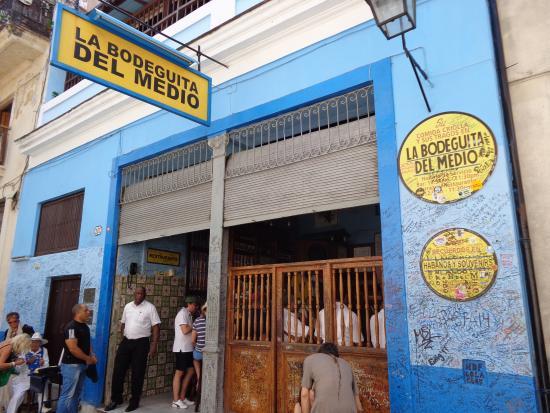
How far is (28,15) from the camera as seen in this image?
414 inches

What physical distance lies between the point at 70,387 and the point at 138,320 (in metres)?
1.43

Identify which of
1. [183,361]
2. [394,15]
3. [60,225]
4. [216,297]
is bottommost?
[183,361]

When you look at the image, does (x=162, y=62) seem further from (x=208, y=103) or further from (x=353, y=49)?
(x=353, y=49)

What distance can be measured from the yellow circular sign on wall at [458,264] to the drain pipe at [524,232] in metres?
0.28

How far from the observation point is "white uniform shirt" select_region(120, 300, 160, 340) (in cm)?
679

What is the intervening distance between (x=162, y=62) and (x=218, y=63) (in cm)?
123

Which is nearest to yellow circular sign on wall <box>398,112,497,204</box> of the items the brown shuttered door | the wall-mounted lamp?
the wall-mounted lamp

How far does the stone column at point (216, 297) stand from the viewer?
5.66 metres

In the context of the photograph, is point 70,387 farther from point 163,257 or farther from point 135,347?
point 163,257

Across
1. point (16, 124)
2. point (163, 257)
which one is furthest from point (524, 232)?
point (16, 124)

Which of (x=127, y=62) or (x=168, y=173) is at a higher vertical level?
(x=127, y=62)

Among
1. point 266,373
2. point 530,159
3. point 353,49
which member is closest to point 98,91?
point 353,49

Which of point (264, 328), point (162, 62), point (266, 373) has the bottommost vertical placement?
point (266, 373)

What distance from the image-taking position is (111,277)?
753cm
